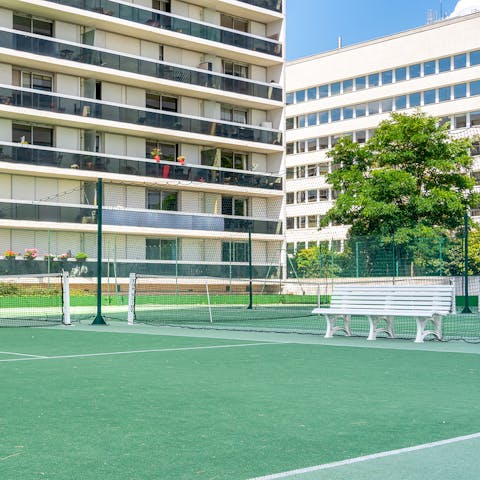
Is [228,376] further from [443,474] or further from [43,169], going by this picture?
[43,169]

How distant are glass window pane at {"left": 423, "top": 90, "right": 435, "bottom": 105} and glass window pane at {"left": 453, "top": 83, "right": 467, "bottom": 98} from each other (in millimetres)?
1883

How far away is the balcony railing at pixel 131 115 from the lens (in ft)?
153

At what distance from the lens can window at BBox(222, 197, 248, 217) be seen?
5662 centimetres

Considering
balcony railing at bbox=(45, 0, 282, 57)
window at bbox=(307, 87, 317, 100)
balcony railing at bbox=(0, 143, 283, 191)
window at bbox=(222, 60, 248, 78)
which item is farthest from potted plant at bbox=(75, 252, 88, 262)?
window at bbox=(307, 87, 317, 100)

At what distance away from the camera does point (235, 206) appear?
57.3 meters

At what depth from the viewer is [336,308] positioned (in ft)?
51.3

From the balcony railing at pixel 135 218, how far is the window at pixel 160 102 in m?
6.37

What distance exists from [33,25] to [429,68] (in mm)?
34374

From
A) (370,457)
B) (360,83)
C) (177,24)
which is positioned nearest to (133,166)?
(177,24)

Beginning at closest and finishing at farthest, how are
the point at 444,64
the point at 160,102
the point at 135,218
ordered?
1. the point at 135,218
2. the point at 160,102
3. the point at 444,64

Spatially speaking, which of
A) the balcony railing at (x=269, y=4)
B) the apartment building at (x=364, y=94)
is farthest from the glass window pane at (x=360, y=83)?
the balcony railing at (x=269, y=4)

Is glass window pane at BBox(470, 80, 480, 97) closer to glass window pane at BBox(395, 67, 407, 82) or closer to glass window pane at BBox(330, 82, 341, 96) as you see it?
glass window pane at BBox(395, 67, 407, 82)

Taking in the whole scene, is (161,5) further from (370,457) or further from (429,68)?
(370,457)

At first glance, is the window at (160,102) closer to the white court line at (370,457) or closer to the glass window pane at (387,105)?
the glass window pane at (387,105)
